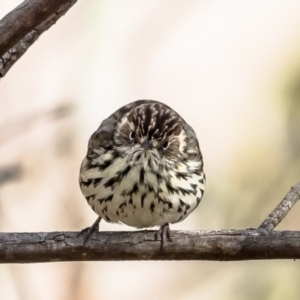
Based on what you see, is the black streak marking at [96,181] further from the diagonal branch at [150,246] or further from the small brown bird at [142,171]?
the diagonal branch at [150,246]

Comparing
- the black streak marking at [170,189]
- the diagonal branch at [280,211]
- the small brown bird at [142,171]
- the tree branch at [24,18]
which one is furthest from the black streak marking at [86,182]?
the tree branch at [24,18]

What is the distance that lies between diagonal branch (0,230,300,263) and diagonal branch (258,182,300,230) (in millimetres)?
94

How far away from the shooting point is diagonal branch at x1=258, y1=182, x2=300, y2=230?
7.06ft

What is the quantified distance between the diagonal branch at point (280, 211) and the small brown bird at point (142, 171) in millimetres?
314

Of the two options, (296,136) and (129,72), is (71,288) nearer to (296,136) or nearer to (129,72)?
(129,72)

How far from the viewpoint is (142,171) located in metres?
2.24

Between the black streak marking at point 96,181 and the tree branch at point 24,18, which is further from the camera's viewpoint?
the black streak marking at point 96,181

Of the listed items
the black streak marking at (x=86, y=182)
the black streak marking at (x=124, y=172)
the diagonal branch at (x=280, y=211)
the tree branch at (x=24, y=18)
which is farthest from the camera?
the black streak marking at (x=86, y=182)

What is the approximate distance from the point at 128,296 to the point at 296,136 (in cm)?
136

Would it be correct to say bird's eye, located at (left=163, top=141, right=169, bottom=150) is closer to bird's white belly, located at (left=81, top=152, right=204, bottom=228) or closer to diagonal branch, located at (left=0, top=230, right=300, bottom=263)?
bird's white belly, located at (left=81, top=152, right=204, bottom=228)

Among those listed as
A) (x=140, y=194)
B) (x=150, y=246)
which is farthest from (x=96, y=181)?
(x=150, y=246)

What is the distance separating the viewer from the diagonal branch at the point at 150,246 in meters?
2.03

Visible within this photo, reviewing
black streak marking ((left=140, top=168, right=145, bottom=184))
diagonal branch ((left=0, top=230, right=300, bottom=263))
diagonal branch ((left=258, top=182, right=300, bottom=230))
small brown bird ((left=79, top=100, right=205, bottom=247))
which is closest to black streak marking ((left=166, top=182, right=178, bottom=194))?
small brown bird ((left=79, top=100, right=205, bottom=247))

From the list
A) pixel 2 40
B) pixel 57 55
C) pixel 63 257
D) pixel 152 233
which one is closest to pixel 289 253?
pixel 152 233
